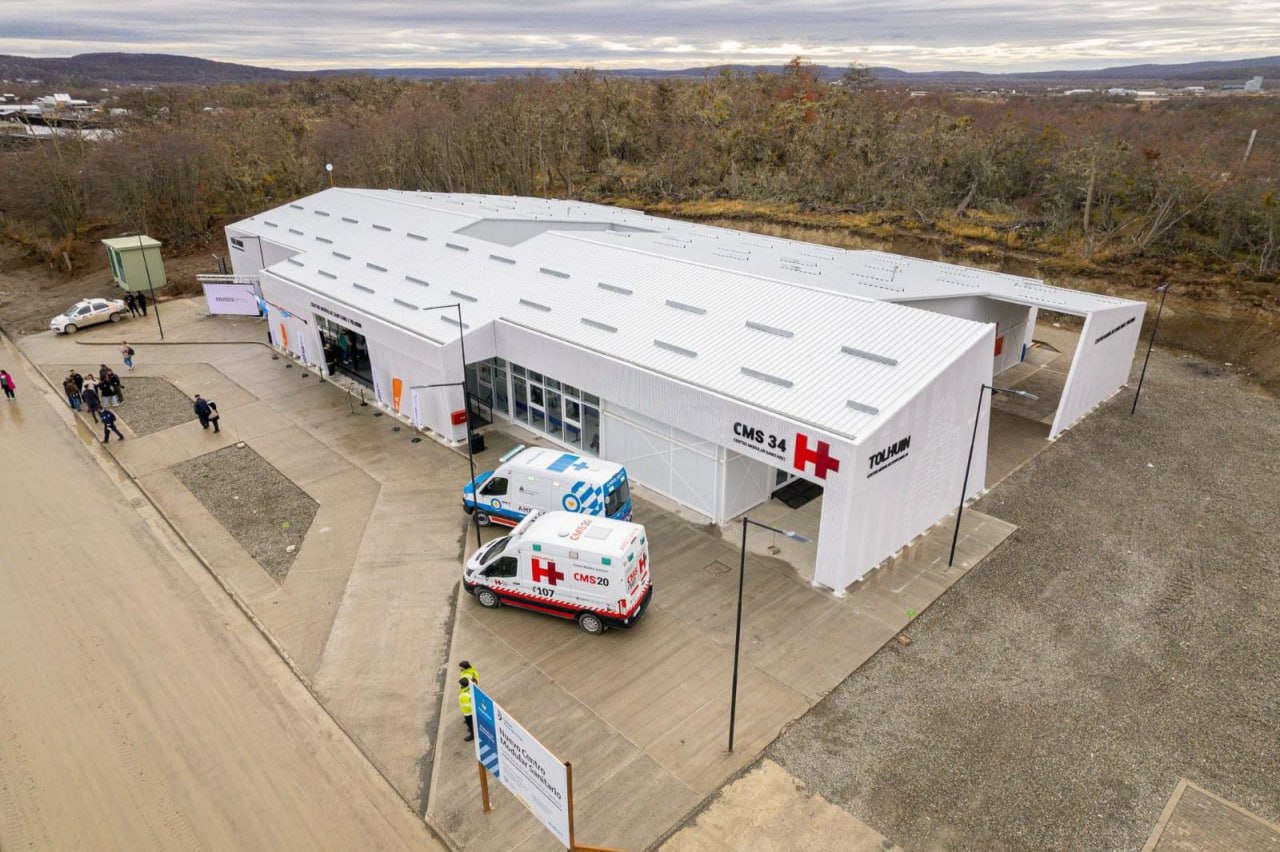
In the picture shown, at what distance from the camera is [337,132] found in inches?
2514

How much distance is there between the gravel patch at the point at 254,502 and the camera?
18000 millimetres

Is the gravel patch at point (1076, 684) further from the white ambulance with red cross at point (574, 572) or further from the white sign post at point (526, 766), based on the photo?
the white sign post at point (526, 766)

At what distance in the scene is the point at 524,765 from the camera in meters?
9.60

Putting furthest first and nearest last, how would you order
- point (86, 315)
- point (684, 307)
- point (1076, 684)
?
point (86, 315)
point (684, 307)
point (1076, 684)

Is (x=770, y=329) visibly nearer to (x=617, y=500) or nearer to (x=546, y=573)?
(x=617, y=500)

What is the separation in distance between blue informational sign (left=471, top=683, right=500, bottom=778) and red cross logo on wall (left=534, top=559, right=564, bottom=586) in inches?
177

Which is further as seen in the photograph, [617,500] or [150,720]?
[617,500]

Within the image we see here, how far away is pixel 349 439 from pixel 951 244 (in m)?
37.8

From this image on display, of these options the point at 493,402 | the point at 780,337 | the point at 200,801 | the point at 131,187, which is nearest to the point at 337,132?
the point at 131,187

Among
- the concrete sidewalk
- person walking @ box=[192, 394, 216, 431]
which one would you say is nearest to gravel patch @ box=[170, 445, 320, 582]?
the concrete sidewalk

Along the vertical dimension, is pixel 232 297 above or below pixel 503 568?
below

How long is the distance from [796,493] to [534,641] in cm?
866

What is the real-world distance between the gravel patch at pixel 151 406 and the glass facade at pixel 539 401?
10281mm

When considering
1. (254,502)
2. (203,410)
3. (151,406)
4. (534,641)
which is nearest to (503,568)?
(534,641)
